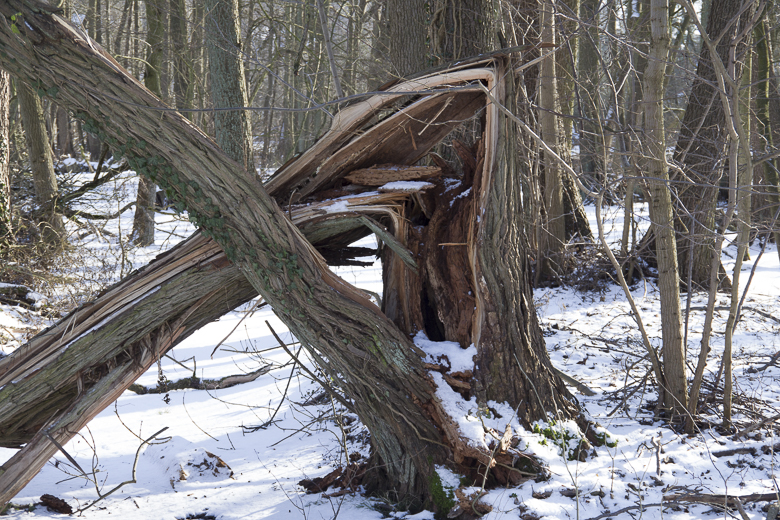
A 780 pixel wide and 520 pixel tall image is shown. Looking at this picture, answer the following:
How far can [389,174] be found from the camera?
3098 mm

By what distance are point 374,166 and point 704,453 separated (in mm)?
2749

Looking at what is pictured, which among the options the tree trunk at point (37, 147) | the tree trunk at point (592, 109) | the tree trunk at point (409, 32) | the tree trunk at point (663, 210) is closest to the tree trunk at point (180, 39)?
the tree trunk at point (37, 147)

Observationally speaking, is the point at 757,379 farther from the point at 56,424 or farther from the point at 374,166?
the point at 56,424

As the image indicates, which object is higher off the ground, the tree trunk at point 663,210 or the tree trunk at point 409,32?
the tree trunk at point 409,32

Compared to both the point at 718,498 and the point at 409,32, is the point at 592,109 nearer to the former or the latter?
the point at 409,32

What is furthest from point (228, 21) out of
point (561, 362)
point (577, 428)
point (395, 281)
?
point (577, 428)

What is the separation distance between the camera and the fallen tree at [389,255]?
8.87 feet

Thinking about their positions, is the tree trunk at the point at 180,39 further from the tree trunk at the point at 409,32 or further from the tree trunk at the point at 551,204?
the tree trunk at the point at 551,204

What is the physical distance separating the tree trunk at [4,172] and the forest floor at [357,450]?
128 centimetres

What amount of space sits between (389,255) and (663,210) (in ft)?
6.11

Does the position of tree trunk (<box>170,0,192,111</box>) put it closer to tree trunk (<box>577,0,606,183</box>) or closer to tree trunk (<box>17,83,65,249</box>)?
tree trunk (<box>17,83,65,249</box>)

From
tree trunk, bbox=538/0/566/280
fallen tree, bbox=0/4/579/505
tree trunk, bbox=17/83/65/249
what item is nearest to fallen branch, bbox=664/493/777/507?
fallen tree, bbox=0/4/579/505

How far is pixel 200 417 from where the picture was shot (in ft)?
16.3

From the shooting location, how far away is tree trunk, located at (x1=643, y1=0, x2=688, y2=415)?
3.30 metres
